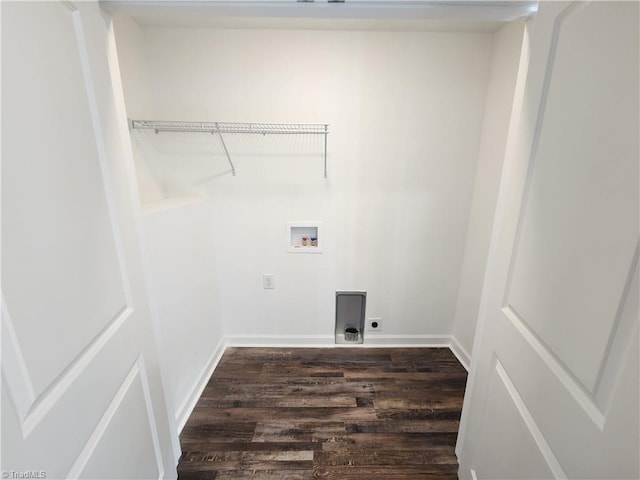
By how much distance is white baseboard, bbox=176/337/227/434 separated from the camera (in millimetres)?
1603

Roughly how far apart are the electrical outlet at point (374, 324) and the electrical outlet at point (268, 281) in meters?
0.87

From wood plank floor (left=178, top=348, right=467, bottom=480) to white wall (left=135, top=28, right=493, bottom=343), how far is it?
0.85 feet

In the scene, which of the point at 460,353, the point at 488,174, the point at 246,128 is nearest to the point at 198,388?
the point at 246,128

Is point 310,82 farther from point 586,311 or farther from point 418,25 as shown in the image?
point 586,311

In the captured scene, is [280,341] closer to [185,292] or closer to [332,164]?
[185,292]

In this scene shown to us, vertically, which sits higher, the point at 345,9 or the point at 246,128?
the point at 345,9

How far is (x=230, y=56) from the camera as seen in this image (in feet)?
5.70

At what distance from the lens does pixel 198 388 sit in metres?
1.84

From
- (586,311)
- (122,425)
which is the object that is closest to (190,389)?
(122,425)

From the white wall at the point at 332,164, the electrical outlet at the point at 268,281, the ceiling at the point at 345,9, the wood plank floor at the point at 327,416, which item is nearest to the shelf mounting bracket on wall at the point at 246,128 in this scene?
the white wall at the point at 332,164

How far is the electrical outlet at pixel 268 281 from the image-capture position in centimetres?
217

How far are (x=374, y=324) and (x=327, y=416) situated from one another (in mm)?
835

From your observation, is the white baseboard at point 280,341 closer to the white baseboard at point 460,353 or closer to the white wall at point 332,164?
the white wall at point 332,164

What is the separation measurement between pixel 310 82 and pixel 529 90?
1.32 meters
